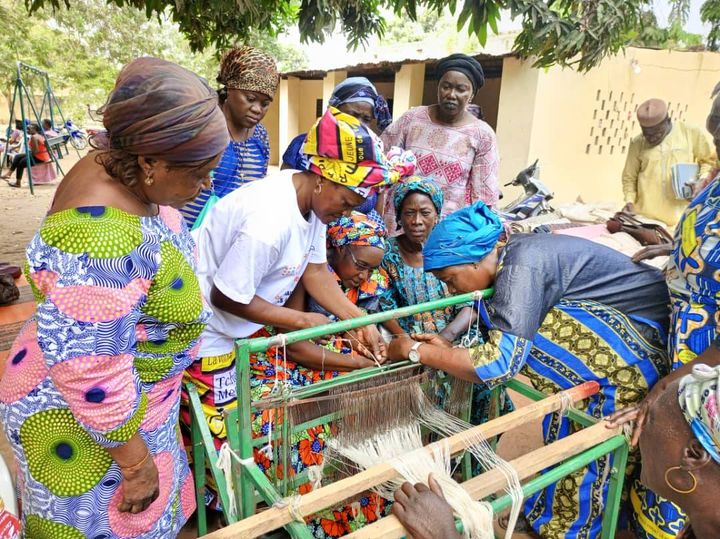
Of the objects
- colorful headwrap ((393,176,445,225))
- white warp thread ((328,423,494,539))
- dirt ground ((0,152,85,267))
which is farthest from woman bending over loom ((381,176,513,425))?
dirt ground ((0,152,85,267))

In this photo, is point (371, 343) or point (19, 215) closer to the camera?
point (371, 343)

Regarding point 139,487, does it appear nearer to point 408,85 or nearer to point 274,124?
point 408,85

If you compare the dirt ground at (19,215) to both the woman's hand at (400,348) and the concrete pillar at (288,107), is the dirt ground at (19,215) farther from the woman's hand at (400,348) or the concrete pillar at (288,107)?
the concrete pillar at (288,107)

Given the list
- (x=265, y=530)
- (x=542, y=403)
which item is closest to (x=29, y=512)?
(x=265, y=530)

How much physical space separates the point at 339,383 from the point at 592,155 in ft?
31.5

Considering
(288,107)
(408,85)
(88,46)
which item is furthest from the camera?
(88,46)

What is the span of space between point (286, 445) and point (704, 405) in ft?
3.84

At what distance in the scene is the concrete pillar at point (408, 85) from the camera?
9.73 m

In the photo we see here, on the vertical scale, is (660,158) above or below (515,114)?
below

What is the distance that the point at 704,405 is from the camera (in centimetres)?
108

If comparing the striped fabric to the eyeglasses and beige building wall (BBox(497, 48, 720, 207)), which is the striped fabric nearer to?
the eyeglasses

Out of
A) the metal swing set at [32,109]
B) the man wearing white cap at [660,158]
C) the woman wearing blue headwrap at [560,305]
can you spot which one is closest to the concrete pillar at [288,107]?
the metal swing set at [32,109]

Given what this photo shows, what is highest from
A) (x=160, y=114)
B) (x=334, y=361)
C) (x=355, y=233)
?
(x=160, y=114)

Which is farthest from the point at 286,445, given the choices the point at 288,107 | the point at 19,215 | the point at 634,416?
the point at 288,107
